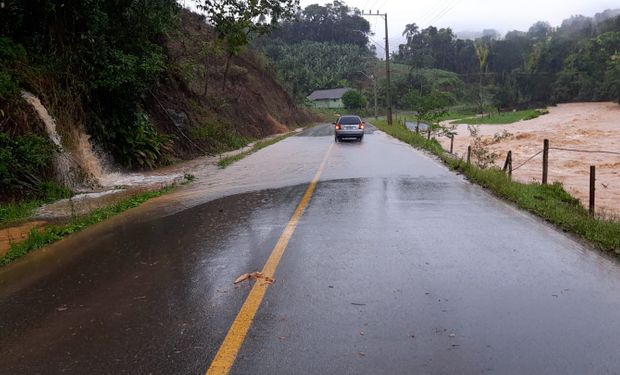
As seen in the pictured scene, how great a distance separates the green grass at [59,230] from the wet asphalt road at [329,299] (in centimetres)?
30

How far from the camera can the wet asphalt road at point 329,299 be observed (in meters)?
3.62

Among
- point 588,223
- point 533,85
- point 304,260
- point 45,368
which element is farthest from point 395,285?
point 533,85

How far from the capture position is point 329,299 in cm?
471

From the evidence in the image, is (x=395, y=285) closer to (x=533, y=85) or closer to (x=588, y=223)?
(x=588, y=223)

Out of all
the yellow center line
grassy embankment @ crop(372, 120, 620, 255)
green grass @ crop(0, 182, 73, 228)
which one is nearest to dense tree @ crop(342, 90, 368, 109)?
grassy embankment @ crop(372, 120, 620, 255)

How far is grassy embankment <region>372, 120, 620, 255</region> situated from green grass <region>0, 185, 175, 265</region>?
7442mm

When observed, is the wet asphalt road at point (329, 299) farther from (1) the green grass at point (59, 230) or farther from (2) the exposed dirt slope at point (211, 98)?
(2) the exposed dirt slope at point (211, 98)

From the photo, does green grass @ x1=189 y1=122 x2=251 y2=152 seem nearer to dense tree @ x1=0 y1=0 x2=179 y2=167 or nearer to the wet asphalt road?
dense tree @ x1=0 y1=0 x2=179 y2=167

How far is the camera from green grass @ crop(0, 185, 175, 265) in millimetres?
6924

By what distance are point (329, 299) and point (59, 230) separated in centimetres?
516

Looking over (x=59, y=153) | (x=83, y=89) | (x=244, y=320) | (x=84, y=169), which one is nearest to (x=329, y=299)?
(x=244, y=320)

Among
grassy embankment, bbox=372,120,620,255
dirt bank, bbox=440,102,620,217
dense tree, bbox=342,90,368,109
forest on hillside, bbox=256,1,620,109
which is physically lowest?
dirt bank, bbox=440,102,620,217

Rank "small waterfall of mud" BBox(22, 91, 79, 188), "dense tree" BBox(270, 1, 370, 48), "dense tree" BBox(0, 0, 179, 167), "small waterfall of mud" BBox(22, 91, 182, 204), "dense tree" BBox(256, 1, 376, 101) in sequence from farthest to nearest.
A: "dense tree" BBox(270, 1, 370, 48), "dense tree" BBox(256, 1, 376, 101), "dense tree" BBox(0, 0, 179, 167), "small waterfall of mud" BBox(22, 91, 182, 204), "small waterfall of mud" BBox(22, 91, 79, 188)

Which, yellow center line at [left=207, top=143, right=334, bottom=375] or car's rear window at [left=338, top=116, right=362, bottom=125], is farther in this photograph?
car's rear window at [left=338, top=116, right=362, bottom=125]
